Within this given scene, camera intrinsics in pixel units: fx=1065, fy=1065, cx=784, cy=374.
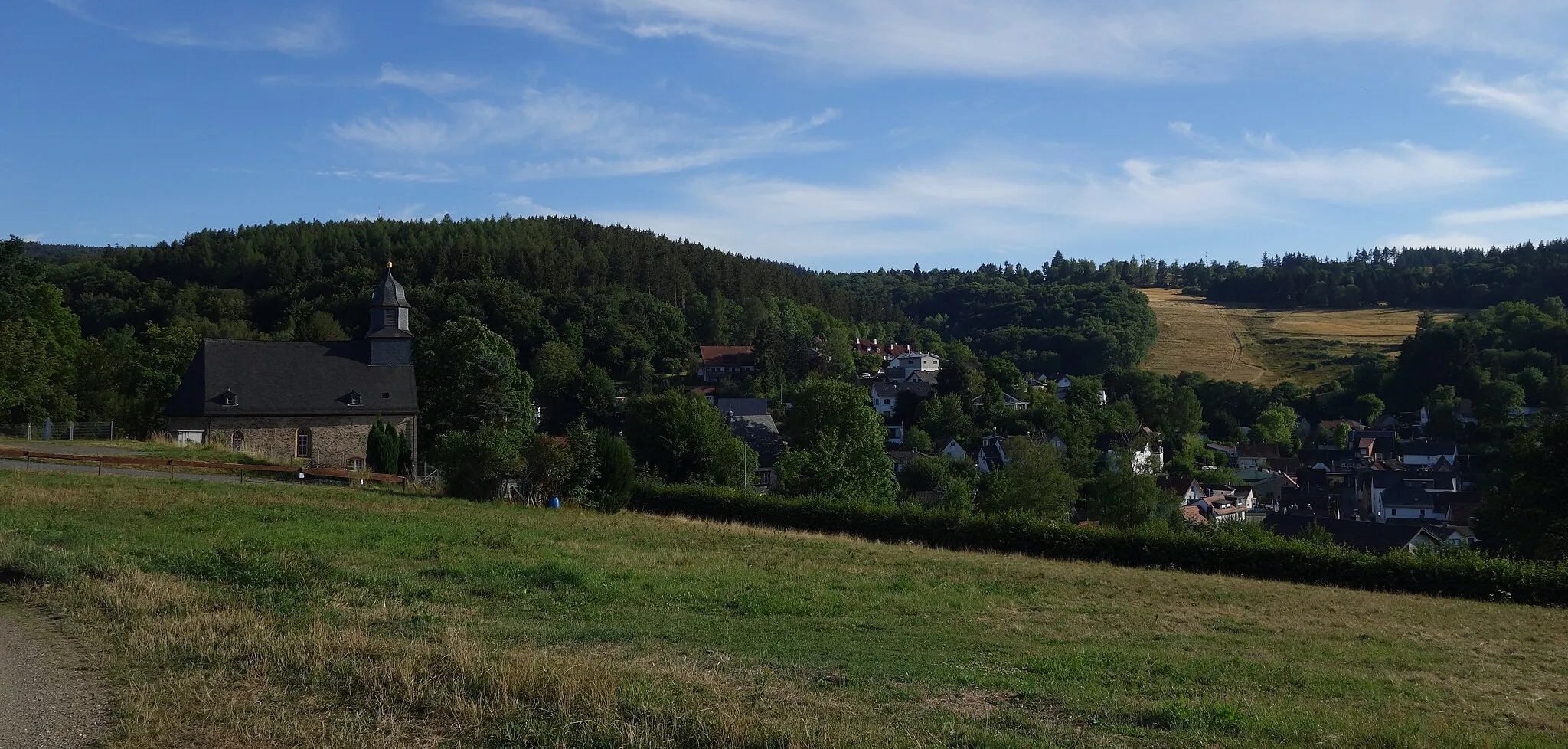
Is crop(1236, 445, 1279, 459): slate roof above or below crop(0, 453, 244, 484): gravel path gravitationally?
below

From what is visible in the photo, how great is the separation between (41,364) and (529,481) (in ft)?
107

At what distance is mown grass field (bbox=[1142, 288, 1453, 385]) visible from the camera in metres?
148

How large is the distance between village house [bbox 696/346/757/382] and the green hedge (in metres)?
83.4

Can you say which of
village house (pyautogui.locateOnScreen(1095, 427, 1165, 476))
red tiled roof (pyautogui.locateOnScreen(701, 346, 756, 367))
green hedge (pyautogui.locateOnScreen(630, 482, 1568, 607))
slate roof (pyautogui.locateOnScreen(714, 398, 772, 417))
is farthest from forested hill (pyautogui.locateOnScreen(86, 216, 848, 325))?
green hedge (pyautogui.locateOnScreen(630, 482, 1568, 607))

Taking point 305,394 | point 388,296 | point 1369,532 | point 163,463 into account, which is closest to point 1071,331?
point 1369,532

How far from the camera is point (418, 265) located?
12681cm

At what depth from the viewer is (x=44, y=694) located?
26.9 feet

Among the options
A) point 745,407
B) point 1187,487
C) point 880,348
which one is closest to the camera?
point 1187,487

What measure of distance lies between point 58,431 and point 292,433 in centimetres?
949

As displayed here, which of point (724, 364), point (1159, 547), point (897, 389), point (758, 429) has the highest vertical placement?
point (724, 364)

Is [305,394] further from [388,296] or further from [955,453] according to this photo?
[955,453]

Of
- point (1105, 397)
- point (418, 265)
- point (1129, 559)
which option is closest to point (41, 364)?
point (1129, 559)

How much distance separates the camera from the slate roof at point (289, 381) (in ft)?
156

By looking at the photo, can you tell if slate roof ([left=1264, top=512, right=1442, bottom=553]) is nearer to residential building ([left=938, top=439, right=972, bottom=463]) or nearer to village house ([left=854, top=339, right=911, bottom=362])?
residential building ([left=938, top=439, right=972, bottom=463])
